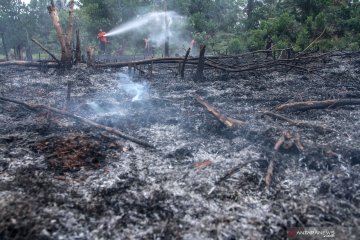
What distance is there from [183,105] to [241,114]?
1.87 m

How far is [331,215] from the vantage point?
4.27 meters

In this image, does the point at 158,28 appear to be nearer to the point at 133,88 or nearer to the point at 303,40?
the point at 303,40

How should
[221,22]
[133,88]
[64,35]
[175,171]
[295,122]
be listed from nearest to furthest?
[175,171], [295,122], [133,88], [64,35], [221,22]

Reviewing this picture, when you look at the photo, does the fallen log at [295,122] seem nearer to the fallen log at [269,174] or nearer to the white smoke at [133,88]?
the fallen log at [269,174]

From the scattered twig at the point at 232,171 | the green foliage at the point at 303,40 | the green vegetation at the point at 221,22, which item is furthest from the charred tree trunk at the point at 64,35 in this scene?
the green foliage at the point at 303,40

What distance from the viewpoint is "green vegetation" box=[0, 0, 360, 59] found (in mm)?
19688

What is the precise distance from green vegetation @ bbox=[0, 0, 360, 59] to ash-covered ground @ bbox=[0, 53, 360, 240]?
1185 cm

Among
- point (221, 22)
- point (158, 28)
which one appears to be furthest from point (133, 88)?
point (221, 22)

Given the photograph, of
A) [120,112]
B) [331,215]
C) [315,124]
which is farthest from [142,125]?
[331,215]

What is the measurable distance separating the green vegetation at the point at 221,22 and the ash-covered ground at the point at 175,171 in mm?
11845

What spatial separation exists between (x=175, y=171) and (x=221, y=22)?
2648cm

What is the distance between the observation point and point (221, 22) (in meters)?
29.5

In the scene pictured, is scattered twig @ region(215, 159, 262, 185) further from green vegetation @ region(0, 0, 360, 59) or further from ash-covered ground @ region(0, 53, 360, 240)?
green vegetation @ region(0, 0, 360, 59)

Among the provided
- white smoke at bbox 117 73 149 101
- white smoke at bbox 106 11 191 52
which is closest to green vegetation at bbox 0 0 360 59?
white smoke at bbox 106 11 191 52
